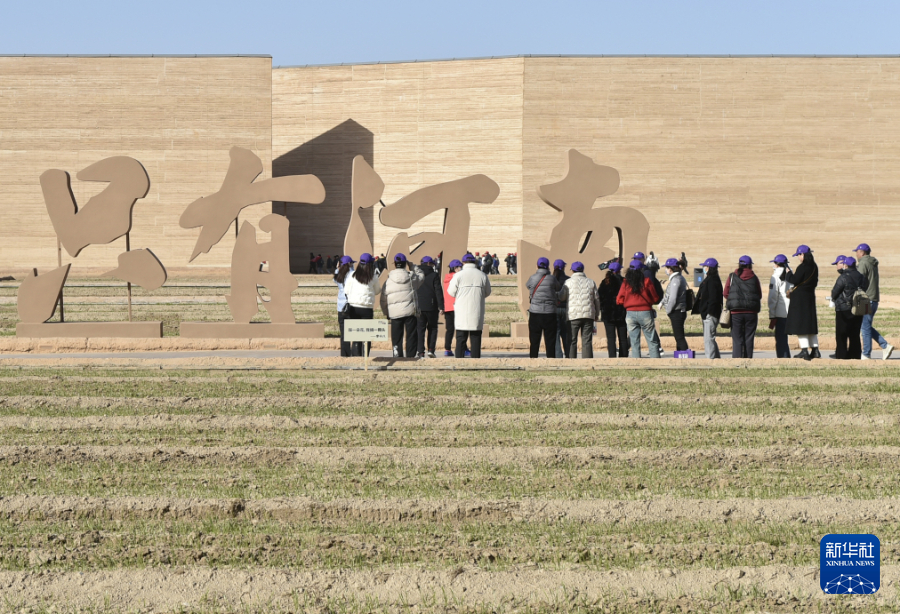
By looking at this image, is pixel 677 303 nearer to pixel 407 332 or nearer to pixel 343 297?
pixel 407 332

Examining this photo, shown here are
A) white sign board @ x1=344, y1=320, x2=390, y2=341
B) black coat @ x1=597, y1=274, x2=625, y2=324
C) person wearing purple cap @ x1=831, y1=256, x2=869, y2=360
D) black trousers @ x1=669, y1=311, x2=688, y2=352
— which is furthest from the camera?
black coat @ x1=597, y1=274, x2=625, y2=324

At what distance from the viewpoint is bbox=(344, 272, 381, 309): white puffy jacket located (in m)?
14.2

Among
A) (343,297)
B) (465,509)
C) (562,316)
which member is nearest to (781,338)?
(562,316)

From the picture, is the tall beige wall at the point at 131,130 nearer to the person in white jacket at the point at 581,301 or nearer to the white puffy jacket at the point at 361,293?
the white puffy jacket at the point at 361,293

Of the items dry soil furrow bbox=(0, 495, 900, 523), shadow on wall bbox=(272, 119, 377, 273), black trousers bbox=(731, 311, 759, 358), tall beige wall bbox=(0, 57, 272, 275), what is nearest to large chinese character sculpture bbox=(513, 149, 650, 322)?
black trousers bbox=(731, 311, 759, 358)

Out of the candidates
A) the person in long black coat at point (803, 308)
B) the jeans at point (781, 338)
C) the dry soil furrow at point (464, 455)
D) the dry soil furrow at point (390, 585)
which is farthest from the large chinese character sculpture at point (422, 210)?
the dry soil furrow at point (390, 585)

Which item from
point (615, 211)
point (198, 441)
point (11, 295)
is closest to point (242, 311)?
point (615, 211)

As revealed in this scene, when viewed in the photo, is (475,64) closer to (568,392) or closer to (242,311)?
(242,311)

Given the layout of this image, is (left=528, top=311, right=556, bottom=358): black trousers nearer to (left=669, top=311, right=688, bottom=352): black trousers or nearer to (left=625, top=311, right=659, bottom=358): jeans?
(left=625, top=311, right=659, bottom=358): jeans

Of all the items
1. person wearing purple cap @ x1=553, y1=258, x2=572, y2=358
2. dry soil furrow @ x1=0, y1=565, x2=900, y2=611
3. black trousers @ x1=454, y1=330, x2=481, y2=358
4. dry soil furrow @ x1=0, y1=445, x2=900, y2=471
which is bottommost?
dry soil furrow @ x1=0, y1=565, x2=900, y2=611

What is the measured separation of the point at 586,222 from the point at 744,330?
17.2 feet

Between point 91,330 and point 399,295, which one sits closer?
point 399,295

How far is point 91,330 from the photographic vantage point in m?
17.8

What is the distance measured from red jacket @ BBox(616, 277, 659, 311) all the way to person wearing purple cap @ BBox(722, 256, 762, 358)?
3.40 ft
